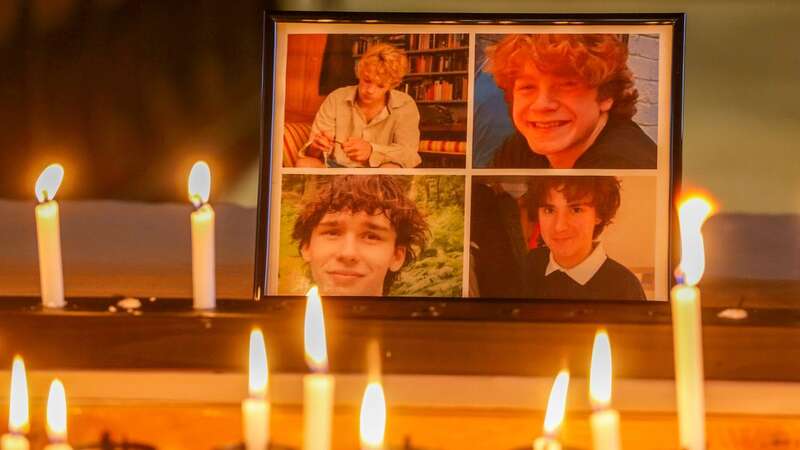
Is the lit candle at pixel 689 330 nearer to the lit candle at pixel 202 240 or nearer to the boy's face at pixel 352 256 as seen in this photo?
the boy's face at pixel 352 256

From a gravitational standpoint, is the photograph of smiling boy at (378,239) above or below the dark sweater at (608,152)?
below

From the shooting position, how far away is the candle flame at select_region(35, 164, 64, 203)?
3.07 ft

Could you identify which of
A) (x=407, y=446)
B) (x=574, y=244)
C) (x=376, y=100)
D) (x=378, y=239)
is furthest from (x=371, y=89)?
(x=407, y=446)

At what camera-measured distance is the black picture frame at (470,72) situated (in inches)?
37.0

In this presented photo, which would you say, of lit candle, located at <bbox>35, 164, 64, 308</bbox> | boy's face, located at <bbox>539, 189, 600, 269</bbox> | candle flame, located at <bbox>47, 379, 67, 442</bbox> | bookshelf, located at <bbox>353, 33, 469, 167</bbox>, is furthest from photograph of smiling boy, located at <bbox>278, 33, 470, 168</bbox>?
candle flame, located at <bbox>47, 379, 67, 442</bbox>

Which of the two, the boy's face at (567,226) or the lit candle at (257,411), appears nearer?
the lit candle at (257,411)

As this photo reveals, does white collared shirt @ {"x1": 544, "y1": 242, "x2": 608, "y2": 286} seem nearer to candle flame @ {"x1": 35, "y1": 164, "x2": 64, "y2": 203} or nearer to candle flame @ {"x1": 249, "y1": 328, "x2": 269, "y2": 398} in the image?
candle flame @ {"x1": 249, "y1": 328, "x2": 269, "y2": 398}

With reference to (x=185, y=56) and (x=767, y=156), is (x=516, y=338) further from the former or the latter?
(x=185, y=56)

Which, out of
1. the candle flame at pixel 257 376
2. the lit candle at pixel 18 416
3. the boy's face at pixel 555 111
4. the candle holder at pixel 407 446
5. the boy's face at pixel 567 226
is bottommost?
the candle holder at pixel 407 446

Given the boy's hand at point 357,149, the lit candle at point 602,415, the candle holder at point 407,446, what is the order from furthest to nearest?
the boy's hand at point 357,149 → the candle holder at point 407,446 → the lit candle at point 602,415

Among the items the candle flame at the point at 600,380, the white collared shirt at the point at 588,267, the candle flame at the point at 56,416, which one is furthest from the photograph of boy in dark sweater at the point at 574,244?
the candle flame at the point at 56,416

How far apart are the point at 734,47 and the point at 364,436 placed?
2.03 ft

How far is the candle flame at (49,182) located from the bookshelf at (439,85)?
0.36m

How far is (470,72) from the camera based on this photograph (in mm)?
970
